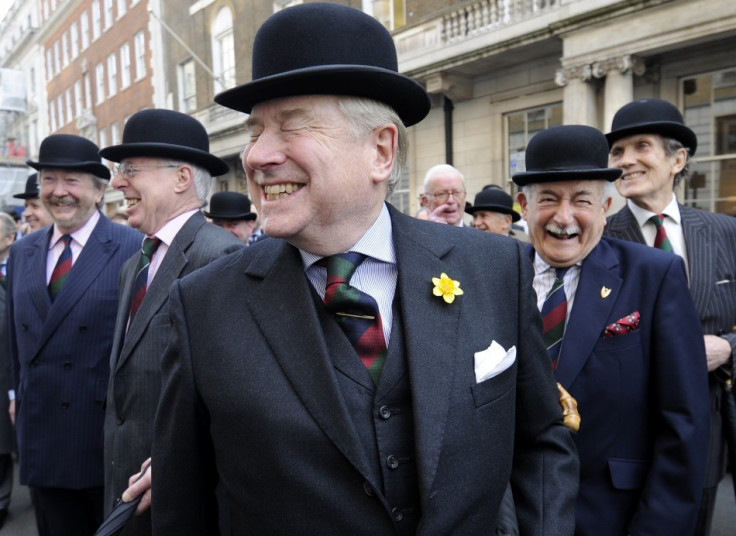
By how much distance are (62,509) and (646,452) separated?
2934 mm

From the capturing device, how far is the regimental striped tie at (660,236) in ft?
8.28

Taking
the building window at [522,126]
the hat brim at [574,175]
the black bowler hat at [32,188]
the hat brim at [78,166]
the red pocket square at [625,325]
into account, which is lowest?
the red pocket square at [625,325]

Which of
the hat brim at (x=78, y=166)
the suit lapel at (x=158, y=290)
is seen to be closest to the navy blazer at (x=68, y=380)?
the hat brim at (x=78, y=166)

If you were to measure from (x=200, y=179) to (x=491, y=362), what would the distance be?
190 cm

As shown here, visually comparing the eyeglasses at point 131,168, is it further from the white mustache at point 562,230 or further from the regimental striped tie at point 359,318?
the white mustache at point 562,230

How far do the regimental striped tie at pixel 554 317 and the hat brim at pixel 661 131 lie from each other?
36.2 inches

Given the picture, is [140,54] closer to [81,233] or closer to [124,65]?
[124,65]

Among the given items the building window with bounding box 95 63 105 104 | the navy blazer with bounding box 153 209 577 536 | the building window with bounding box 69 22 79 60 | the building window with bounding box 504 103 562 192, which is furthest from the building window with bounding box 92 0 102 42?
the navy blazer with bounding box 153 209 577 536

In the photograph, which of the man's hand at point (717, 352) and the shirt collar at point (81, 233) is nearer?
the man's hand at point (717, 352)

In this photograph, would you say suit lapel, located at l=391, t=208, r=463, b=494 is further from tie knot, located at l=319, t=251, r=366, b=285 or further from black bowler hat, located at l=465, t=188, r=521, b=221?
black bowler hat, located at l=465, t=188, r=521, b=221

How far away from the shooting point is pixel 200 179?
2.74 m

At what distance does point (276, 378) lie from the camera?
132cm

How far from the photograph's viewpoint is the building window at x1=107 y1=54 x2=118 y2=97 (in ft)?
90.8

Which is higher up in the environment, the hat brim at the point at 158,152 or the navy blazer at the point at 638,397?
the hat brim at the point at 158,152
